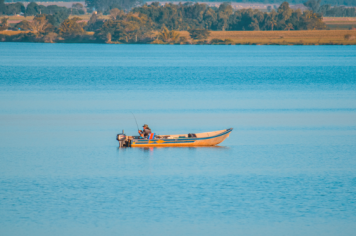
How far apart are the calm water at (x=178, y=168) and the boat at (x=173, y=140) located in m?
0.50

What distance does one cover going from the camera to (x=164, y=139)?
1198 inches

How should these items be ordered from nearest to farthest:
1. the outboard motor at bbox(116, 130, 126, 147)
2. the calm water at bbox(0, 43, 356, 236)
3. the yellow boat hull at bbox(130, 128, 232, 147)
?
1. the calm water at bbox(0, 43, 356, 236)
2. the outboard motor at bbox(116, 130, 126, 147)
3. the yellow boat hull at bbox(130, 128, 232, 147)

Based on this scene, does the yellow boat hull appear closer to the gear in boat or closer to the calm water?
the gear in boat

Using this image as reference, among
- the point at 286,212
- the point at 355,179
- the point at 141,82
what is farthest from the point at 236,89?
the point at 286,212

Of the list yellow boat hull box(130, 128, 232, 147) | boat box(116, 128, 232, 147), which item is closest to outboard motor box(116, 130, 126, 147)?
boat box(116, 128, 232, 147)

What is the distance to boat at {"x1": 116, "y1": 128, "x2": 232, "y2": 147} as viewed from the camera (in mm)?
30484

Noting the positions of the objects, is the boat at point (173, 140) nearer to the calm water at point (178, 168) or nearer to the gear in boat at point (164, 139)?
the gear in boat at point (164, 139)

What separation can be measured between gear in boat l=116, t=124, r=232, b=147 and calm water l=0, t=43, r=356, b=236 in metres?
0.50

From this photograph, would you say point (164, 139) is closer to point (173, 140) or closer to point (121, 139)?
point (173, 140)

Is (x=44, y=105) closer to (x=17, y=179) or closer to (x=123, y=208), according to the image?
(x=17, y=179)

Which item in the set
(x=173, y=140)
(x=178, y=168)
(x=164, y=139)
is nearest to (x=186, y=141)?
(x=173, y=140)

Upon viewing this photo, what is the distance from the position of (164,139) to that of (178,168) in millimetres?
4678

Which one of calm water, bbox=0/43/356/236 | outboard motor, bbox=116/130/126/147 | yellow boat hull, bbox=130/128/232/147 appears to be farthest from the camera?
yellow boat hull, bbox=130/128/232/147

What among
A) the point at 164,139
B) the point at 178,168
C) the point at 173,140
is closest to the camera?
the point at 178,168
